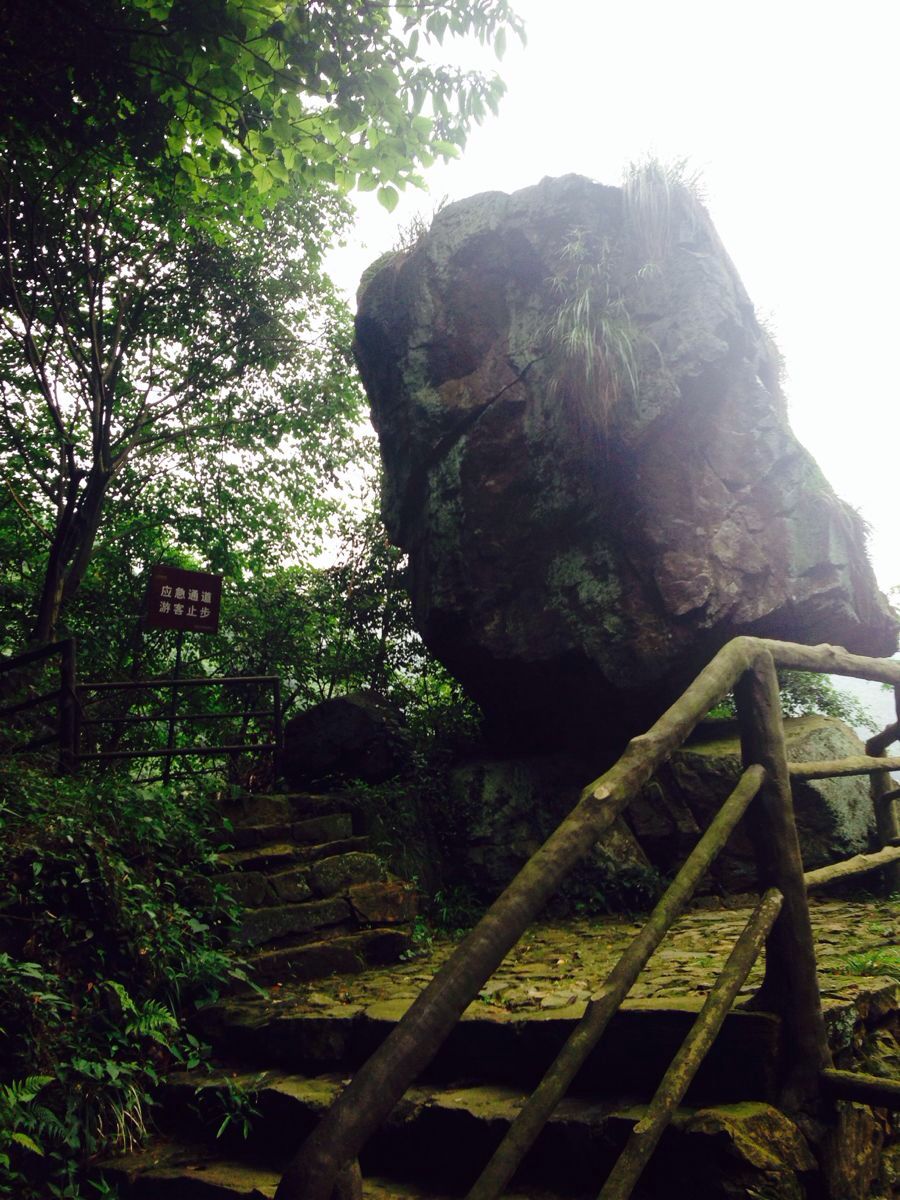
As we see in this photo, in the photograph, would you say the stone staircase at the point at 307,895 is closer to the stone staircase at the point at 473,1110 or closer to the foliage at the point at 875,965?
the stone staircase at the point at 473,1110

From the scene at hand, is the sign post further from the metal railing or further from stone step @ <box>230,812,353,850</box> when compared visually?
stone step @ <box>230,812,353,850</box>

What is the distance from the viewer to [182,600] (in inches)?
328

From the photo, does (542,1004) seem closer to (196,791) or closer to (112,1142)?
(112,1142)

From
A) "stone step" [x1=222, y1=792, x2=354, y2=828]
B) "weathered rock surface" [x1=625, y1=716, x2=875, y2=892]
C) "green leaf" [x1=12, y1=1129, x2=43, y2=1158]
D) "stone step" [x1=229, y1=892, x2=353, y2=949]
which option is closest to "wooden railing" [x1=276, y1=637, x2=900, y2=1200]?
"green leaf" [x1=12, y1=1129, x2=43, y2=1158]

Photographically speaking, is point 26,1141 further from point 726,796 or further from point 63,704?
point 726,796

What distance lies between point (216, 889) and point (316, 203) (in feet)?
31.8

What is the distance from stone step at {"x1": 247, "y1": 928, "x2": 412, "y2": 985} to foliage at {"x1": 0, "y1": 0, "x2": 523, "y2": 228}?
174 inches

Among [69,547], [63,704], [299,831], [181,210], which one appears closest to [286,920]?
[299,831]

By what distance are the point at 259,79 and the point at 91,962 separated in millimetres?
4791

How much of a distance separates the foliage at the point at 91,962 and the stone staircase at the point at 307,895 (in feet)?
0.80

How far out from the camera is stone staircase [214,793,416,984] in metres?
4.54

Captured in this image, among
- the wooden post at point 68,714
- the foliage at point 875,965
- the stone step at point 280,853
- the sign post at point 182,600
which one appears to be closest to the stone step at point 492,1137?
the foliage at point 875,965


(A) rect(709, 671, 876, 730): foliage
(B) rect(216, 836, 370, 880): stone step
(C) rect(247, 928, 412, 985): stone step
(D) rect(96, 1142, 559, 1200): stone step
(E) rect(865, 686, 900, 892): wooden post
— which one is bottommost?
(D) rect(96, 1142, 559, 1200): stone step

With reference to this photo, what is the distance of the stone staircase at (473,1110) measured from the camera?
6.42ft
